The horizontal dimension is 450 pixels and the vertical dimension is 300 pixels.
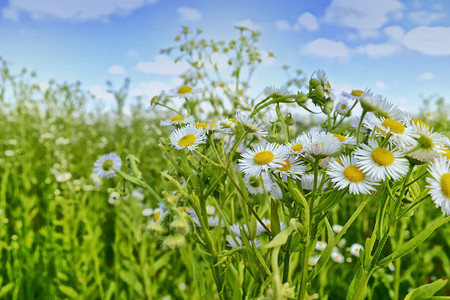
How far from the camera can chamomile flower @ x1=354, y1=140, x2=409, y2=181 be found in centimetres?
41

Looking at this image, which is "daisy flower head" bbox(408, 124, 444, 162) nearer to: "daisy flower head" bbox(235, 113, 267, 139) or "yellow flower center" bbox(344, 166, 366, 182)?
"yellow flower center" bbox(344, 166, 366, 182)

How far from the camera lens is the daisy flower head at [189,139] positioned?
0.54 meters

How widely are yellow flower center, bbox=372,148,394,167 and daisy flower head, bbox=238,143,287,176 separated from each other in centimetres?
11

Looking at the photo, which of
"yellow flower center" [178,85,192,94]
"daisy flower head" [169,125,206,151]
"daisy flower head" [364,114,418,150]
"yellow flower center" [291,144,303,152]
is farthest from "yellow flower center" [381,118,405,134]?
"yellow flower center" [178,85,192,94]

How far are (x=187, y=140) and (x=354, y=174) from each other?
0.25 meters

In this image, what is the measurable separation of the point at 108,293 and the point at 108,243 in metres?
0.51

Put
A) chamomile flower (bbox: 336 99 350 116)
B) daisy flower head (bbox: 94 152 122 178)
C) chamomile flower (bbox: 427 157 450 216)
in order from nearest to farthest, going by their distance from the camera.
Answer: chamomile flower (bbox: 427 157 450 216) < chamomile flower (bbox: 336 99 350 116) < daisy flower head (bbox: 94 152 122 178)

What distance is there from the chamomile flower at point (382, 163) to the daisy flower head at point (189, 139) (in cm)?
23

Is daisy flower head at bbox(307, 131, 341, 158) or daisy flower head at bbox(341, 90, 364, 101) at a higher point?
daisy flower head at bbox(341, 90, 364, 101)

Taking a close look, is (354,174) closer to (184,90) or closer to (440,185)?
(440,185)

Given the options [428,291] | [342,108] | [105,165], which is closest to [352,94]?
[342,108]

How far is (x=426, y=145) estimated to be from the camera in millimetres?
411

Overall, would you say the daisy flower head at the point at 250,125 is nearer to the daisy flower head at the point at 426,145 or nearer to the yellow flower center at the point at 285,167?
the yellow flower center at the point at 285,167

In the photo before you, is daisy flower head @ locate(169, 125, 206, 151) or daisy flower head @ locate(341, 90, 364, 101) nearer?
daisy flower head @ locate(169, 125, 206, 151)
